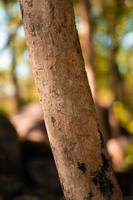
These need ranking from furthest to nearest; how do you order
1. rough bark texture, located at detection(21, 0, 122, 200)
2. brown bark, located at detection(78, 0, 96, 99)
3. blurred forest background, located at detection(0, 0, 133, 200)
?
brown bark, located at detection(78, 0, 96, 99) < blurred forest background, located at detection(0, 0, 133, 200) < rough bark texture, located at detection(21, 0, 122, 200)

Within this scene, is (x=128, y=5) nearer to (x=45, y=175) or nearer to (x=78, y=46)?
(x=45, y=175)

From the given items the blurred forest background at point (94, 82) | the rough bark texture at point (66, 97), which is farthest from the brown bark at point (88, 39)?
the rough bark texture at point (66, 97)

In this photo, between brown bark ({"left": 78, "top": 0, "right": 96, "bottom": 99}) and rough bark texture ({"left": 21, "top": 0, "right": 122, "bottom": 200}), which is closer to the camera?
rough bark texture ({"left": 21, "top": 0, "right": 122, "bottom": 200})

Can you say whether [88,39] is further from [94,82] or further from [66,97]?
[66,97]

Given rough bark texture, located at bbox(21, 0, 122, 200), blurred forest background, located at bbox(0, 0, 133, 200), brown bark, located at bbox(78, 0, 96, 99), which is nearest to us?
rough bark texture, located at bbox(21, 0, 122, 200)

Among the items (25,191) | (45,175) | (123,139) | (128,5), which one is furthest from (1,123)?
(123,139)

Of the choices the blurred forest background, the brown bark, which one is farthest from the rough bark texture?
the brown bark

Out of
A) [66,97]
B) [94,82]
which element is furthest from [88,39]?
[66,97]

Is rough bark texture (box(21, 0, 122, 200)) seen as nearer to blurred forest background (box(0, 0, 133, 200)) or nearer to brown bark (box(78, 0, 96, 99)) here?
blurred forest background (box(0, 0, 133, 200))

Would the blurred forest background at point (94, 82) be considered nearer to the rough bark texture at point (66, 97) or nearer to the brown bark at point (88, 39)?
the brown bark at point (88, 39)
